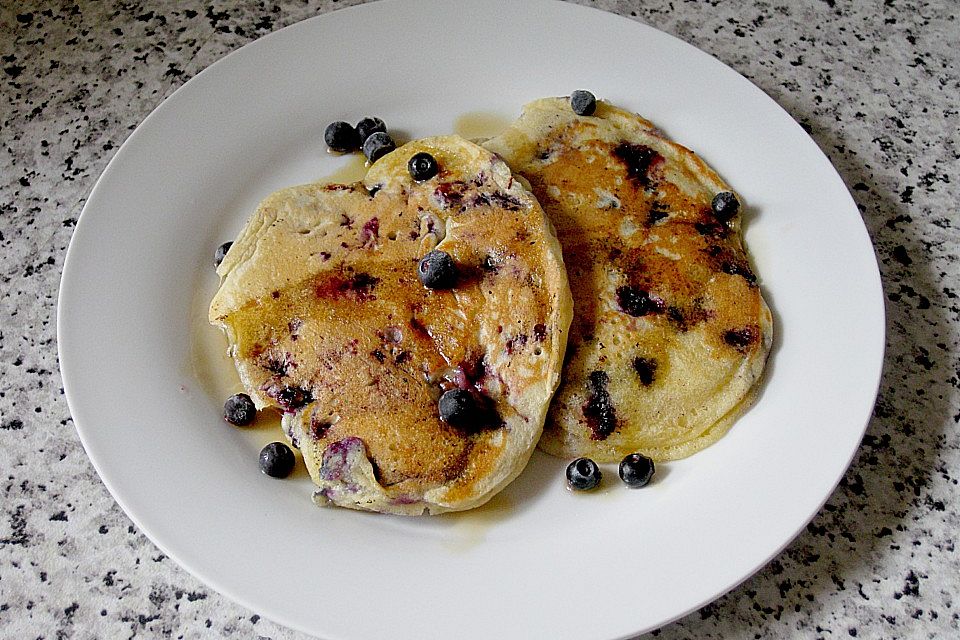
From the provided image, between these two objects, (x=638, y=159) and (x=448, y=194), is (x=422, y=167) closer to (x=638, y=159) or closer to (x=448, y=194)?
(x=448, y=194)

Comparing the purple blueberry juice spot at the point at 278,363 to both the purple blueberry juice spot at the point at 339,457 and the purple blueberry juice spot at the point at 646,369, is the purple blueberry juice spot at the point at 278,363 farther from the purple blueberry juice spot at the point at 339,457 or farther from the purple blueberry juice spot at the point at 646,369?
the purple blueberry juice spot at the point at 646,369

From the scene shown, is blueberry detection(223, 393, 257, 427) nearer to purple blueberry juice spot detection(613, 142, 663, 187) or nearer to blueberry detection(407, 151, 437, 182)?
blueberry detection(407, 151, 437, 182)

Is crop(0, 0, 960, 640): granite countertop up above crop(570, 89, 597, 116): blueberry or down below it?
below

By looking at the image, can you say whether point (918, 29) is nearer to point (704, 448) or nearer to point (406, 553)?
point (704, 448)

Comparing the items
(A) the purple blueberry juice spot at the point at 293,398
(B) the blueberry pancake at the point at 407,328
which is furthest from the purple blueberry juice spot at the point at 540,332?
(A) the purple blueberry juice spot at the point at 293,398

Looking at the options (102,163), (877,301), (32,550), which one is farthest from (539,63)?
(32,550)

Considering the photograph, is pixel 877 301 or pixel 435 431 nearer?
pixel 435 431

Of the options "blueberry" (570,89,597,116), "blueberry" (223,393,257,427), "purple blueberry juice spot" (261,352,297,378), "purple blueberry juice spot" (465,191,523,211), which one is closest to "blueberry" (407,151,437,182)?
"purple blueberry juice spot" (465,191,523,211)
